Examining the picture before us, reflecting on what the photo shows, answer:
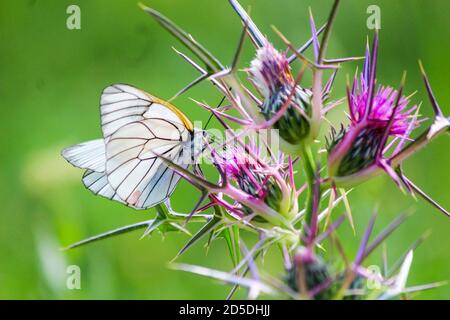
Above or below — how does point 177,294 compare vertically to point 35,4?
below

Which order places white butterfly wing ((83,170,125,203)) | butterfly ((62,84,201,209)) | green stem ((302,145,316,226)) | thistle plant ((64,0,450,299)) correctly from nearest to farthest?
1. thistle plant ((64,0,450,299))
2. green stem ((302,145,316,226))
3. butterfly ((62,84,201,209))
4. white butterfly wing ((83,170,125,203))

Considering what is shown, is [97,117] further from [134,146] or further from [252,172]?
[252,172]

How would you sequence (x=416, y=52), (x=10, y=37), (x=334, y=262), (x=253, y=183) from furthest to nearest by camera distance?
(x=10, y=37)
(x=416, y=52)
(x=253, y=183)
(x=334, y=262)

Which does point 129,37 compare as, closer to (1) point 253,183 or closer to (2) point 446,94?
(2) point 446,94

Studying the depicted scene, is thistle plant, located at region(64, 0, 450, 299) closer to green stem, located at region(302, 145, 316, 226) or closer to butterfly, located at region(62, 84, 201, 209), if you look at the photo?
green stem, located at region(302, 145, 316, 226)

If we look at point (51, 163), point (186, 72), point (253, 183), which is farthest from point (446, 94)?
point (253, 183)

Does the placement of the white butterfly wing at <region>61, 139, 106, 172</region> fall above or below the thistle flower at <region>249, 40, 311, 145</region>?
above

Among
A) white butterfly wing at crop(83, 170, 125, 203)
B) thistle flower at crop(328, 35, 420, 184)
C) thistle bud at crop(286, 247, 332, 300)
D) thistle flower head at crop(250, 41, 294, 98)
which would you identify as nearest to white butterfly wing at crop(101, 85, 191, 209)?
white butterfly wing at crop(83, 170, 125, 203)
